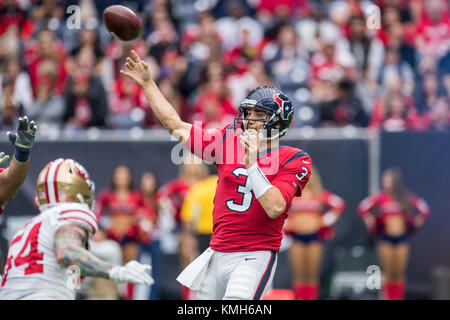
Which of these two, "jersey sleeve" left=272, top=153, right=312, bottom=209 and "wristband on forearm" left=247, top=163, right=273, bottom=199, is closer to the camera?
"wristband on forearm" left=247, top=163, right=273, bottom=199

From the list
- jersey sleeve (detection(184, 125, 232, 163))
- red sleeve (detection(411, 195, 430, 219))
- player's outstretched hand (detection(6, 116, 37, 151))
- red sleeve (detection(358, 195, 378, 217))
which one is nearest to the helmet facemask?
jersey sleeve (detection(184, 125, 232, 163))

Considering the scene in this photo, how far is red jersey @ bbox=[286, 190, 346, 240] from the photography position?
1048 cm

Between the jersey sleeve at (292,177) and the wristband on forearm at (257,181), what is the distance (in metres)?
0.15

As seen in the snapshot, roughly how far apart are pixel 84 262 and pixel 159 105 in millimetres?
1166

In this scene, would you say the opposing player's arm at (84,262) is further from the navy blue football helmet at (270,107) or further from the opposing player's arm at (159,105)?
the navy blue football helmet at (270,107)

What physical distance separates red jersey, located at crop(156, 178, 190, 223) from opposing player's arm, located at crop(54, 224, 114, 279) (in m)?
5.01

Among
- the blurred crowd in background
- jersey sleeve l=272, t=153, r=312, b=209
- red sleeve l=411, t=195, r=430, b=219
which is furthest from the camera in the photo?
the blurred crowd in background

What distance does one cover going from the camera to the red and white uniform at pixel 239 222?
17.6 ft

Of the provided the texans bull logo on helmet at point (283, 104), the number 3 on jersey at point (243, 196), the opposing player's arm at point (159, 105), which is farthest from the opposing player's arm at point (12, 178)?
the texans bull logo on helmet at point (283, 104)

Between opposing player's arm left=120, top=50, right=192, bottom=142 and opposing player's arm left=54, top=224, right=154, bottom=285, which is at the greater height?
opposing player's arm left=120, top=50, right=192, bottom=142

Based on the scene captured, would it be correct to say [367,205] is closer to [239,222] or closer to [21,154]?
[239,222]

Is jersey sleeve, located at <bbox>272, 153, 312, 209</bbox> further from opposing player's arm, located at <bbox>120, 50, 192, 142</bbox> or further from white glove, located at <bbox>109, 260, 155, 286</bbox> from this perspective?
white glove, located at <bbox>109, 260, 155, 286</bbox>

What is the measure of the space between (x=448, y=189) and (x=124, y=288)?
4.33 m
